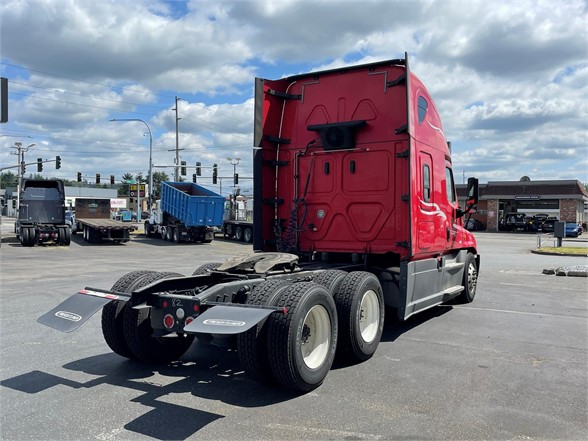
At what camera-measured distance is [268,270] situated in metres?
5.95

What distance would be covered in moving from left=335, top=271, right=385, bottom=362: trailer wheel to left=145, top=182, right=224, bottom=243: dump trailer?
22.8m

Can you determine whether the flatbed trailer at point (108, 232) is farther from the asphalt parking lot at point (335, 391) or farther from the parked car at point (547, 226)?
the parked car at point (547, 226)

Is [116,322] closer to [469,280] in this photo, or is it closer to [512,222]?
[469,280]

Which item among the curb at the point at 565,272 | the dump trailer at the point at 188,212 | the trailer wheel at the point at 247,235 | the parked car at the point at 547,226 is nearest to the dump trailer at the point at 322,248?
the curb at the point at 565,272

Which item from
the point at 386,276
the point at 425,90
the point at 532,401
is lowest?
the point at 532,401

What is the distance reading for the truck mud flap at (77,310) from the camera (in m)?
4.93

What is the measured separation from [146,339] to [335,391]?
2090 millimetres

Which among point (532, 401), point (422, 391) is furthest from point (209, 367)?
point (532, 401)

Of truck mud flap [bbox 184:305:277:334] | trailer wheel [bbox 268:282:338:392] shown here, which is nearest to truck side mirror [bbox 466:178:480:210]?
trailer wheel [bbox 268:282:338:392]

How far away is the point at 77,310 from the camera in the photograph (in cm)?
508

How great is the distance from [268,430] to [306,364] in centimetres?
98

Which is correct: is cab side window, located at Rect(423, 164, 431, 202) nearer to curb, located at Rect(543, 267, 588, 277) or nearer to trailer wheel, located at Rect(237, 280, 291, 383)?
trailer wheel, located at Rect(237, 280, 291, 383)

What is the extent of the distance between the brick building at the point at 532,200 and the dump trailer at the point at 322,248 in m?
50.3

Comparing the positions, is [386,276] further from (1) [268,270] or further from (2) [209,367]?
(2) [209,367]
